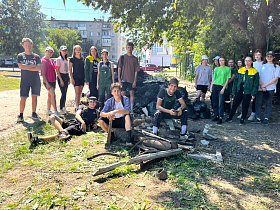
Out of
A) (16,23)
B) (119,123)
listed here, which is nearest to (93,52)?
(119,123)

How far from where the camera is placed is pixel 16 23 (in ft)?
124

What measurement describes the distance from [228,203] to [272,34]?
7.52 metres

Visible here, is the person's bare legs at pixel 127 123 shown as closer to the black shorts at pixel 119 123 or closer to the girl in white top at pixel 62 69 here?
the black shorts at pixel 119 123

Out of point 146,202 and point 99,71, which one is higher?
point 99,71

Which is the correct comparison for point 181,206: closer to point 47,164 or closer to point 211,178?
point 211,178

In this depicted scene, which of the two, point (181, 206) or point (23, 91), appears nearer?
point (181, 206)

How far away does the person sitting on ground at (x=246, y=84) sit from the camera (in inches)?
269

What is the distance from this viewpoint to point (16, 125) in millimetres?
6164

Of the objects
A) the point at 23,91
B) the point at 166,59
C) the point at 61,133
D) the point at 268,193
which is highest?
the point at 166,59

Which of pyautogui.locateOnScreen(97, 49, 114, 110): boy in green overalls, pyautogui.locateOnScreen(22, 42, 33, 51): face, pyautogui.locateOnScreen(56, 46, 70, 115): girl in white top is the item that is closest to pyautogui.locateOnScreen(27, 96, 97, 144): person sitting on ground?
pyautogui.locateOnScreen(97, 49, 114, 110): boy in green overalls

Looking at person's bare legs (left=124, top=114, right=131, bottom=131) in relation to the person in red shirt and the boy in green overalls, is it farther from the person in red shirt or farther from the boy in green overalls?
the person in red shirt

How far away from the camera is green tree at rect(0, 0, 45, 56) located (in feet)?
121

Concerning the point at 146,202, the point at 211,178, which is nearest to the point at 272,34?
the point at 211,178

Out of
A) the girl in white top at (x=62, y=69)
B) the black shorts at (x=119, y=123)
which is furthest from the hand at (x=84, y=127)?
the girl in white top at (x=62, y=69)
